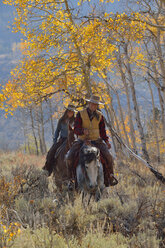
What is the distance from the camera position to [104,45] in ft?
31.5

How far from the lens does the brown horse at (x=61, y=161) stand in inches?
259

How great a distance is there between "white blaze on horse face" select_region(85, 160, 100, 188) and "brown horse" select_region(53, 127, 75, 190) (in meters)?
1.75

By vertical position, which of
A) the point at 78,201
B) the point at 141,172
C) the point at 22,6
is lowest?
the point at 141,172

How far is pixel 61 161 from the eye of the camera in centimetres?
677

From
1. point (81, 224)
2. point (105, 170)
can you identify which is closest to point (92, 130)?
point (105, 170)

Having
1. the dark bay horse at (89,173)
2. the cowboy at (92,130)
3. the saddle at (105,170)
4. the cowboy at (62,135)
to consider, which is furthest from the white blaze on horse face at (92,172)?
the cowboy at (62,135)

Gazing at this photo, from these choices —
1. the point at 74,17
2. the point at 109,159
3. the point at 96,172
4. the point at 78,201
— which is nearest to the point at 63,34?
the point at 74,17

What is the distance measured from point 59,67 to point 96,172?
6351 mm

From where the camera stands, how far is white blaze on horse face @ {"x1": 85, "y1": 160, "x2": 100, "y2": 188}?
4691 millimetres

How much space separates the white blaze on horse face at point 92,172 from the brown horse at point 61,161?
1.75 metres

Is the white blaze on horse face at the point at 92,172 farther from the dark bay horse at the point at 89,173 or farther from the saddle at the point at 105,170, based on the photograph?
the saddle at the point at 105,170

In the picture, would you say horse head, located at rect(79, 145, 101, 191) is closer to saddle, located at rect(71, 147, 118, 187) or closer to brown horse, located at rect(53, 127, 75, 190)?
saddle, located at rect(71, 147, 118, 187)

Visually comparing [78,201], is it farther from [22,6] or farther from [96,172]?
[22,6]

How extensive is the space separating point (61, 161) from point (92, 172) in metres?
2.15
